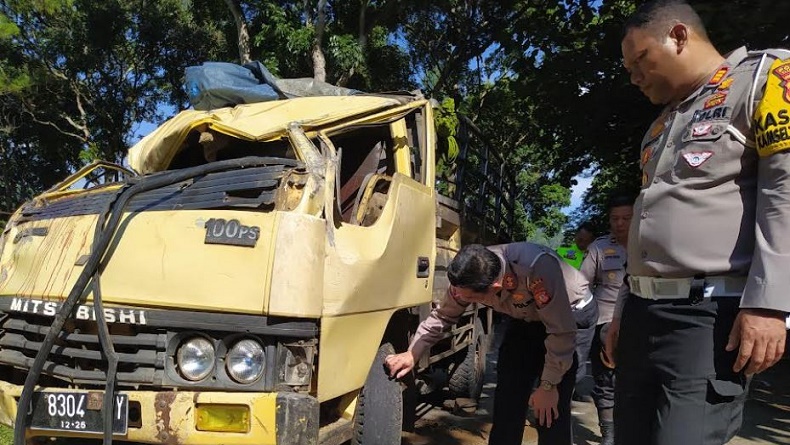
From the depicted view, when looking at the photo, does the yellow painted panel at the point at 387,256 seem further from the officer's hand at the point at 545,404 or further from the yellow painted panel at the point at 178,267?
the officer's hand at the point at 545,404

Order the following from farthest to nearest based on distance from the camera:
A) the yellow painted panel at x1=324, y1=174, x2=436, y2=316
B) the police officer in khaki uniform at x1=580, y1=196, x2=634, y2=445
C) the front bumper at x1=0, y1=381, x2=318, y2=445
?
the police officer in khaki uniform at x1=580, y1=196, x2=634, y2=445
the yellow painted panel at x1=324, y1=174, x2=436, y2=316
the front bumper at x1=0, y1=381, x2=318, y2=445

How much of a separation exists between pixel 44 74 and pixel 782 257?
1987 centimetres

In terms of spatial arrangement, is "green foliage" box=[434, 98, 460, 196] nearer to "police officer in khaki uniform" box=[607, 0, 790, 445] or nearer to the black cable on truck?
the black cable on truck

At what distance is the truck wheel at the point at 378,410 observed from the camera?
10.3ft

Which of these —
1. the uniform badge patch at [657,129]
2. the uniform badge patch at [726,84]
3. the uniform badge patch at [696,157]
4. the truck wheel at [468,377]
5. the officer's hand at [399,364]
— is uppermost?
the uniform badge patch at [726,84]

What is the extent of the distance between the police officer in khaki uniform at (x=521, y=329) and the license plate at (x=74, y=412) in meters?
1.29

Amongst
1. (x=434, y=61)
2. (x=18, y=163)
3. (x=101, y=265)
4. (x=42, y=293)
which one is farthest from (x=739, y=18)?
(x=18, y=163)

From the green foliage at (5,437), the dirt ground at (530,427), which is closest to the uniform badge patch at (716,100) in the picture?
the dirt ground at (530,427)

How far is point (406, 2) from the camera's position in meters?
9.62

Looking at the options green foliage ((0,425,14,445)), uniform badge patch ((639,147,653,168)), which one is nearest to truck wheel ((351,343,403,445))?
uniform badge patch ((639,147,653,168))

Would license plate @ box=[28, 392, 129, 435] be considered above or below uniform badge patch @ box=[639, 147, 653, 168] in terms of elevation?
below

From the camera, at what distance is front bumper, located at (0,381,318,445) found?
246 cm

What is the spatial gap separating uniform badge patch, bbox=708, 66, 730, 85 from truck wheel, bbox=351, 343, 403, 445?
6.64 ft

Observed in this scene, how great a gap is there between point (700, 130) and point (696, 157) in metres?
0.08
